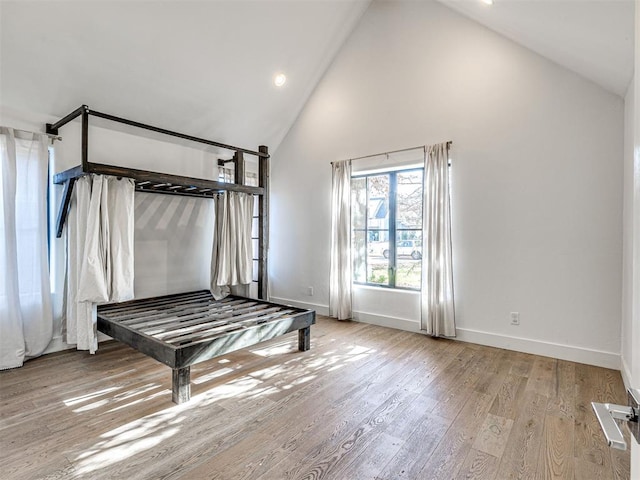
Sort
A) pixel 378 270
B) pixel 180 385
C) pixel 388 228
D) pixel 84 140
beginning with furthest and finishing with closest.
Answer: pixel 378 270 < pixel 388 228 < pixel 84 140 < pixel 180 385

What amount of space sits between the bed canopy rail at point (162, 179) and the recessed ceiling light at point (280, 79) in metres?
0.95

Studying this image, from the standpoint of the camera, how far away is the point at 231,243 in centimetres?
429

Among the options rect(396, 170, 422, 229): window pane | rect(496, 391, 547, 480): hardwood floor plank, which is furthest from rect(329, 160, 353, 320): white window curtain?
rect(496, 391, 547, 480): hardwood floor plank

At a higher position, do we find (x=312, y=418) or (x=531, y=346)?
(x=531, y=346)

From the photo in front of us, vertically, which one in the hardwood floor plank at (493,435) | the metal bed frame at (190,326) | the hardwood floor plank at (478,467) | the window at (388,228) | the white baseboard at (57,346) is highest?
the window at (388,228)

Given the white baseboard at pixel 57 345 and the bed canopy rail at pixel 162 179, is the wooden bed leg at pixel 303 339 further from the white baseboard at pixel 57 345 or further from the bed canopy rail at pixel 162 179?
the white baseboard at pixel 57 345

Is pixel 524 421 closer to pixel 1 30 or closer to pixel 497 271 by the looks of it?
pixel 497 271

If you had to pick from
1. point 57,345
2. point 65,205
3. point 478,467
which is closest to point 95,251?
point 65,205

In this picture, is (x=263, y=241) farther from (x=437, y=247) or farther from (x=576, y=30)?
(x=576, y=30)

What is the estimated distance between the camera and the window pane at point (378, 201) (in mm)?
4520

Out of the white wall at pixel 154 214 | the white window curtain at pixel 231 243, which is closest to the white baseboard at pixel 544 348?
the white window curtain at pixel 231 243

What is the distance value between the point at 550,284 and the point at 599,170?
1.15 m

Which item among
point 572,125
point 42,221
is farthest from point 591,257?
point 42,221

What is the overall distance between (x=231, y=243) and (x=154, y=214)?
107 cm
